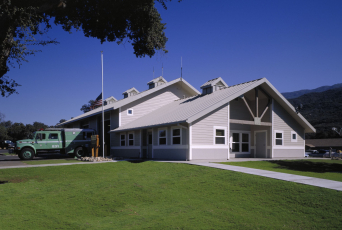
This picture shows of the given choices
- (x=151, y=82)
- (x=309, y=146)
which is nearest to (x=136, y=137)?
(x=151, y=82)

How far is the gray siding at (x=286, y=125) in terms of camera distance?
24281mm

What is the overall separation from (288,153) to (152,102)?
41.9 ft

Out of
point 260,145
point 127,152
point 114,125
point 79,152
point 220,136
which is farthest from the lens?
point 114,125

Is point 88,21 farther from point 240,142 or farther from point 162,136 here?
point 240,142

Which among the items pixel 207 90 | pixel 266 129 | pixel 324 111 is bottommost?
pixel 266 129

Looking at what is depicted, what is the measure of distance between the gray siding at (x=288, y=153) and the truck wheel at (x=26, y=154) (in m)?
19.5

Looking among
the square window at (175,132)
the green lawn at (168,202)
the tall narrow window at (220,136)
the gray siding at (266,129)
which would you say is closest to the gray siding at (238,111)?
the gray siding at (266,129)

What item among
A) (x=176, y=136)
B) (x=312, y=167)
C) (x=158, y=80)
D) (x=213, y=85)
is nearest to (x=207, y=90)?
(x=213, y=85)

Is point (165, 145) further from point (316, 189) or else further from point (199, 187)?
point (316, 189)

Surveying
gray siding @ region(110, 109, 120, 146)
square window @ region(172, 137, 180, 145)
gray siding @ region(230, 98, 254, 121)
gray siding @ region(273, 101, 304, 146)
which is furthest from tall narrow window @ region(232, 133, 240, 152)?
gray siding @ region(110, 109, 120, 146)

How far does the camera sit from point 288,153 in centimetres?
2506

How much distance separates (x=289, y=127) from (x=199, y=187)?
1674 cm

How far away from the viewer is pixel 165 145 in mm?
21344

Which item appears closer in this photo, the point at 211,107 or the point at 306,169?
the point at 306,169
